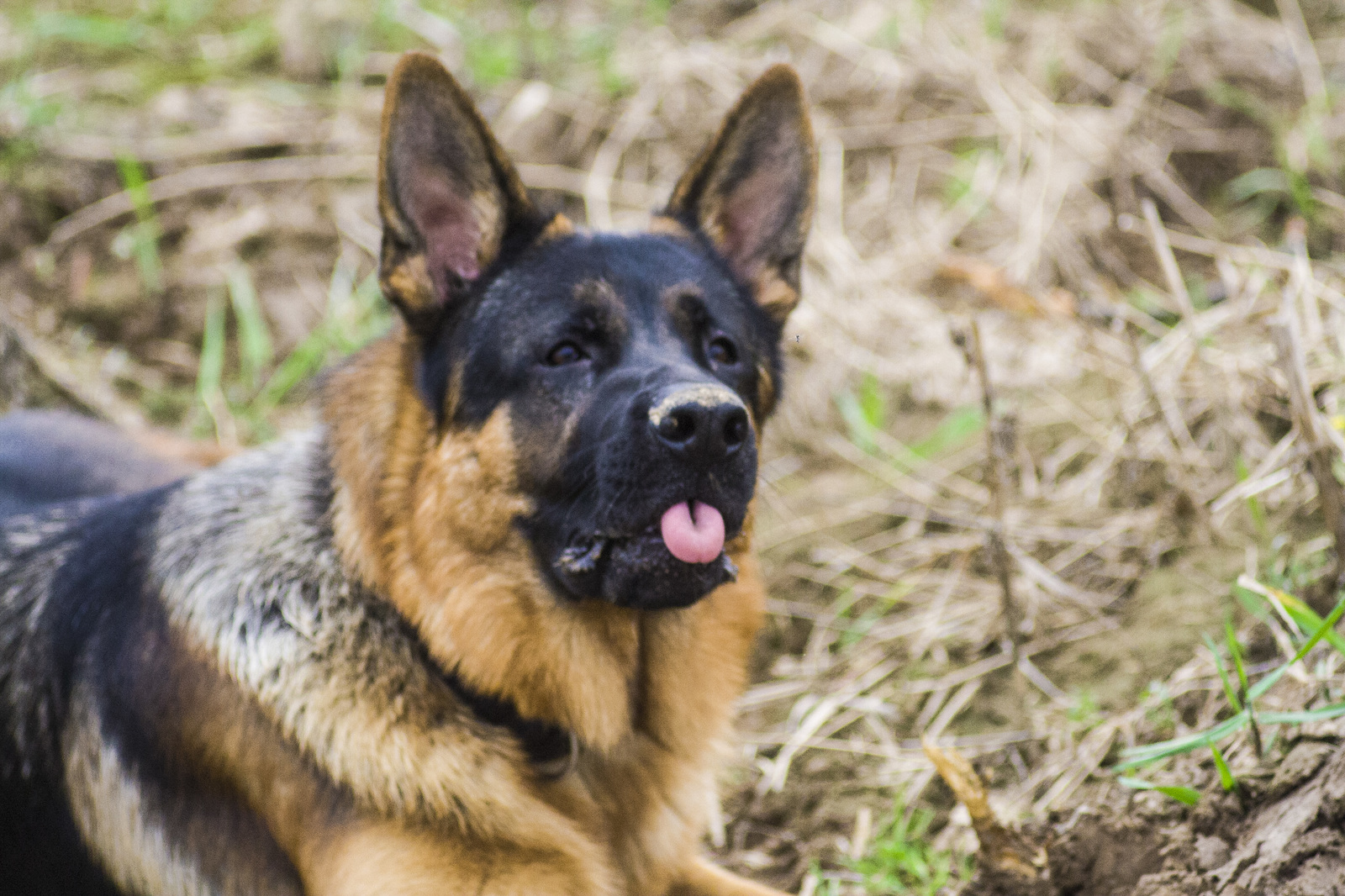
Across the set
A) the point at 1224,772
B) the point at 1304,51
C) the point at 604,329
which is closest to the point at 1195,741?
the point at 1224,772

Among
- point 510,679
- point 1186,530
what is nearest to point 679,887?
point 510,679

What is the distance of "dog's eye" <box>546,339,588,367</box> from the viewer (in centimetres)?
300

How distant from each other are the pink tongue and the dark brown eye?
0.63 meters

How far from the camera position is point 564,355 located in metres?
3.02

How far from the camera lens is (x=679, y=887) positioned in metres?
3.21

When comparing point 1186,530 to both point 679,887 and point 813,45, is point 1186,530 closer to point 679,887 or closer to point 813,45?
point 679,887

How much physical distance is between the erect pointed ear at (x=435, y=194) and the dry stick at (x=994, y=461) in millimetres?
1379

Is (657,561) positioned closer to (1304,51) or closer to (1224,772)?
(1224,772)

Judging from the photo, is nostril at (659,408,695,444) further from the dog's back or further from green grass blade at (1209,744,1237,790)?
the dog's back

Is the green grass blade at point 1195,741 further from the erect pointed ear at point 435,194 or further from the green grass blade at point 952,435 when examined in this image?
the green grass blade at point 952,435

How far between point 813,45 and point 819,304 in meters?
2.43

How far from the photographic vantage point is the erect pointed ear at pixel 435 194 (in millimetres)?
2926

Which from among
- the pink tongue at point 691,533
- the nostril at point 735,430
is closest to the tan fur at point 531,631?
the pink tongue at point 691,533

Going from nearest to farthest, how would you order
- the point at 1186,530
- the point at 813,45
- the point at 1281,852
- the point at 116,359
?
the point at 1281,852 < the point at 1186,530 < the point at 116,359 < the point at 813,45
